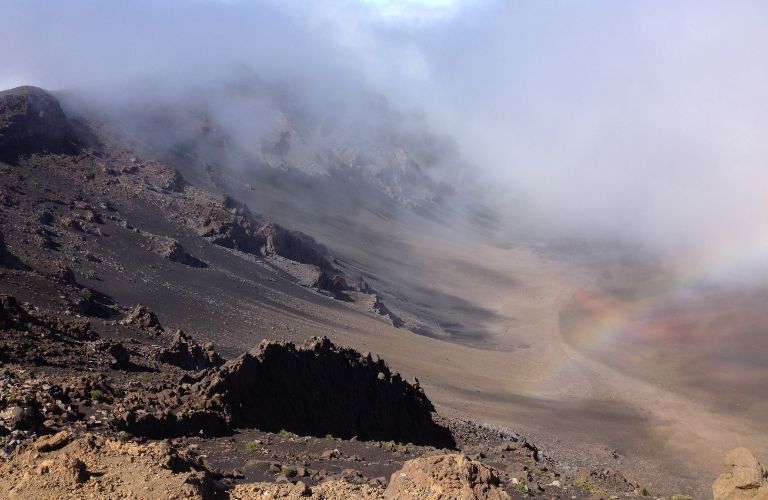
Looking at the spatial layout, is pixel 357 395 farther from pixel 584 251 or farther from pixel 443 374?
pixel 584 251

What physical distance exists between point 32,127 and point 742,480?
6853cm

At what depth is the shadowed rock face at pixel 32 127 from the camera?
217 feet

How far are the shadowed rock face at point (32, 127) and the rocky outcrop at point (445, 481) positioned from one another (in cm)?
5977

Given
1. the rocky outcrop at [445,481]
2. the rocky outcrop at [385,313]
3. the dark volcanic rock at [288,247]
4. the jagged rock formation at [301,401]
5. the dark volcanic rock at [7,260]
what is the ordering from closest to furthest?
1. the rocky outcrop at [445,481]
2. the jagged rock formation at [301,401]
3. the dark volcanic rock at [7,260]
4. the rocky outcrop at [385,313]
5. the dark volcanic rock at [288,247]

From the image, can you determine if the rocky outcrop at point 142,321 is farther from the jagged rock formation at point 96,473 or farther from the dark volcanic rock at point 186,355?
the jagged rock formation at point 96,473

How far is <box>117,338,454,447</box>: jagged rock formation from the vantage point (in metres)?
18.2

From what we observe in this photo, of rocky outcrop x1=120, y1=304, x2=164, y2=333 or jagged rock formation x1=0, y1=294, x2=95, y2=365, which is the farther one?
rocky outcrop x1=120, y1=304, x2=164, y2=333

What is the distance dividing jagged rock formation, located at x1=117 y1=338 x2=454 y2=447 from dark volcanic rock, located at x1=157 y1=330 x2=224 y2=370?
211 inches

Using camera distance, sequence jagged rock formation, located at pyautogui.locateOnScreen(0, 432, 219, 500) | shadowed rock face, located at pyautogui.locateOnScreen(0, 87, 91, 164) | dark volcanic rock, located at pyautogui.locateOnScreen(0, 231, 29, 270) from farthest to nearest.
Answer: shadowed rock face, located at pyautogui.locateOnScreen(0, 87, 91, 164) → dark volcanic rock, located at pyautogui.locateOnScreen(0, 231, 29, 270) → jagged rock formation, located at pyautogui.locateOnScreen(0, 432, 219, 500)

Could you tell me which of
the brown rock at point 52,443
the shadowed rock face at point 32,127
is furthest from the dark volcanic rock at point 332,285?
the brown rock at point 52,443

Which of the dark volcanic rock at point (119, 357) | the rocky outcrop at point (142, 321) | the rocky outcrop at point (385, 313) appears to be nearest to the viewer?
the dark volcanic rock at point (119, 357)

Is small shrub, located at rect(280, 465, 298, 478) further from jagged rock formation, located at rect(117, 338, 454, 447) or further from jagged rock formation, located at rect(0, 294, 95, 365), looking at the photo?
jagged rock formation, located at rect(0, 294, 95, 365)

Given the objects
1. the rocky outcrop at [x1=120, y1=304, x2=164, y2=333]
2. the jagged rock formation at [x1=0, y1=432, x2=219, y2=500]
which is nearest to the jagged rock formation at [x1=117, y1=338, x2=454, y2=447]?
the jagged rock formation at [x1=0, y1=432, x2=219, y2=500]

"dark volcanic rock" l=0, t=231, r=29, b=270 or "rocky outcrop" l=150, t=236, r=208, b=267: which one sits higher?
"rocky outcrop" l=150, t=236, r=208, b=267
